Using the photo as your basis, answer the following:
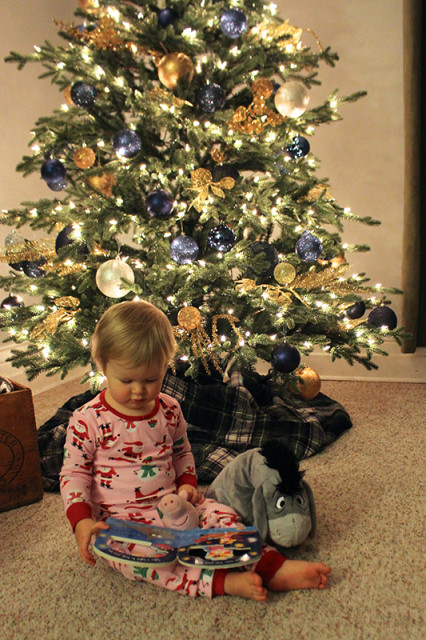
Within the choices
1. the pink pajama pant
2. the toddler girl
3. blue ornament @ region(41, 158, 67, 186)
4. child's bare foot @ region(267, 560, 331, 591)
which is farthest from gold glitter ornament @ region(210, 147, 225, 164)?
child's bare foot @ region(267, 560, 331, 591)

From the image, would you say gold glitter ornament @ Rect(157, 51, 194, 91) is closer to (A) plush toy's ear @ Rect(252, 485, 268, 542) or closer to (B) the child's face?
(B) the child's face

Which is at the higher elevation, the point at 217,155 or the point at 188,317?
the point at 217,155

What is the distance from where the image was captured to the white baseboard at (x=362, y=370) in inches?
95.9

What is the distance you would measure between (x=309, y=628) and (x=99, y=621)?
0.38m

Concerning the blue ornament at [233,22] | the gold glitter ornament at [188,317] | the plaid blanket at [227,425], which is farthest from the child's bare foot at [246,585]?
the blue ornament at [233,22]

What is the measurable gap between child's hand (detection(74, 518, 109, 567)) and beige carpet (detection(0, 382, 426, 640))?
4.4 inches

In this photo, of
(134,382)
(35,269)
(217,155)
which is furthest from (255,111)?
(134,382)

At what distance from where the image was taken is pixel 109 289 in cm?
156

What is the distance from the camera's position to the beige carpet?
94 cm

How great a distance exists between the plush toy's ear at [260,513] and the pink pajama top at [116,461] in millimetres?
187

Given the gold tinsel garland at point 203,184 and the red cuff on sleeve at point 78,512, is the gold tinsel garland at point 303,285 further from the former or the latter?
the red cuff on sleeve at point 78,512

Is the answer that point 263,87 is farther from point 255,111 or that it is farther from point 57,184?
point 57,184

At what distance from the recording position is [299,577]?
3.32 ft

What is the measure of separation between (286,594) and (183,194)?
1.20 metres
